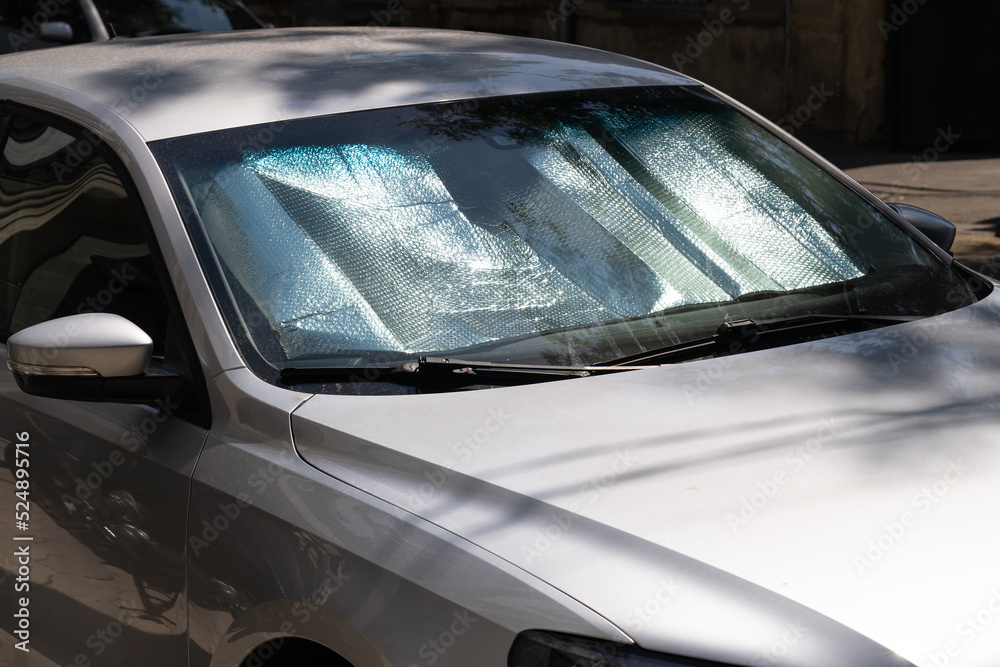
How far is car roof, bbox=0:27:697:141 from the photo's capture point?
2.66m

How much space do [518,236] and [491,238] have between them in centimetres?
7

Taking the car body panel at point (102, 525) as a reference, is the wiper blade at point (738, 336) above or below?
above

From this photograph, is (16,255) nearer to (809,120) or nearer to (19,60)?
(19,60)

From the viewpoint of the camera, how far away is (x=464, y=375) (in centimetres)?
222

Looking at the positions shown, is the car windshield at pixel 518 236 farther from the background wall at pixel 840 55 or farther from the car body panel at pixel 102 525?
the background wall at pixel 840 55

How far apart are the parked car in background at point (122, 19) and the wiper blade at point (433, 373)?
8.69 meters

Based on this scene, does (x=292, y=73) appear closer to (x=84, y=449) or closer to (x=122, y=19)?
(x=84, y=449)

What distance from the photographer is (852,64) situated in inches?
468

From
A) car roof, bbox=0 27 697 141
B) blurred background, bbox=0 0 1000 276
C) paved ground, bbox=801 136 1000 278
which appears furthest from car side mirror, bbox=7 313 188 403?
blurred background, bbox=0 0 1000 276

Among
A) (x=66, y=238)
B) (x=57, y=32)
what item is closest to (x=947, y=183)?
(x=57, y=32)

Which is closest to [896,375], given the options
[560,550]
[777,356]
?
[777,356]

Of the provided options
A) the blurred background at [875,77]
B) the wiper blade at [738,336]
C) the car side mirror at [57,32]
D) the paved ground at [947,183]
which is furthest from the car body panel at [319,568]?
the car side mirror at [57,32]

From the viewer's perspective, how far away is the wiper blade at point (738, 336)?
235 cm

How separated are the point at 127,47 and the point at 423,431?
1.79 metres
